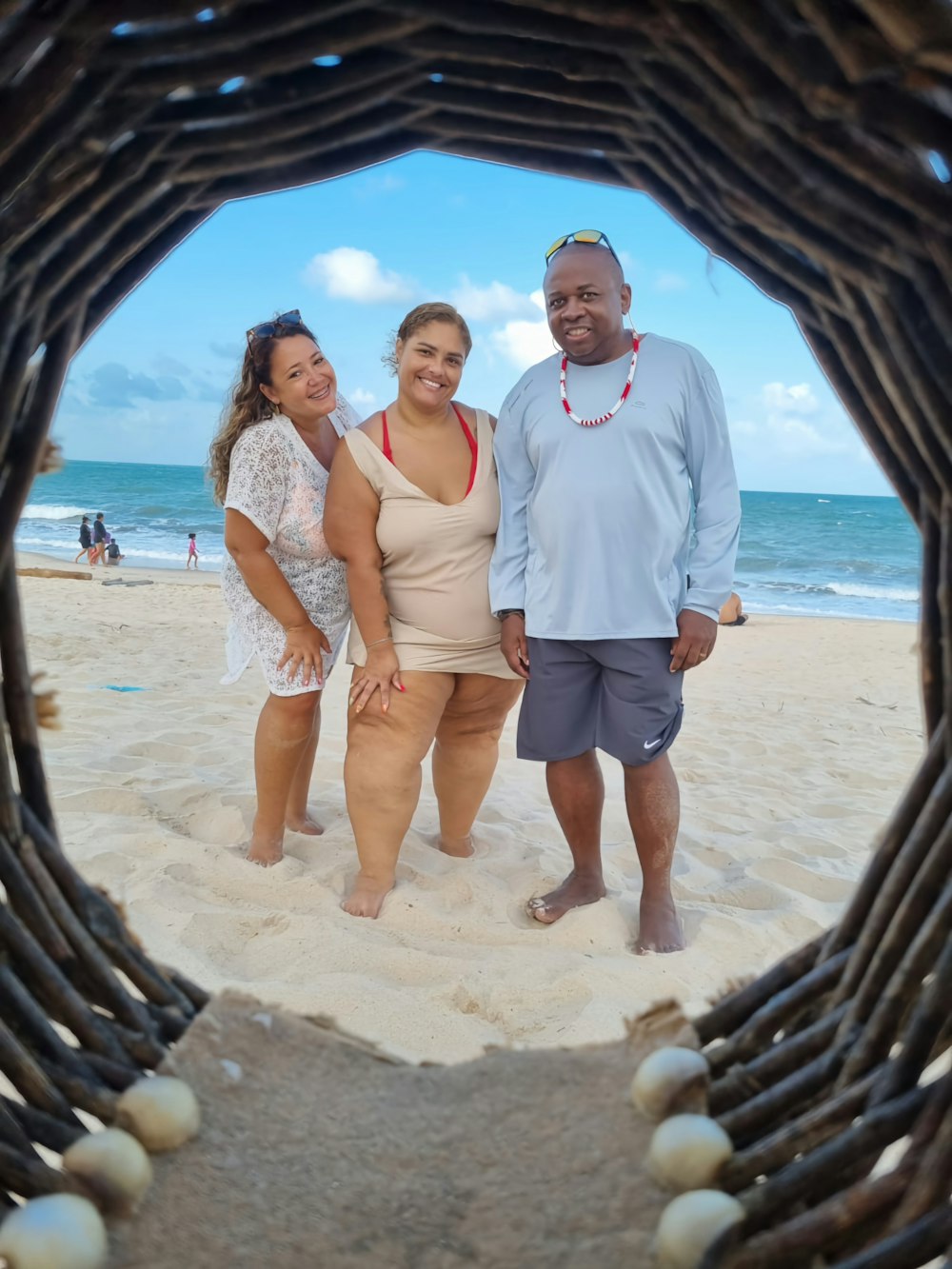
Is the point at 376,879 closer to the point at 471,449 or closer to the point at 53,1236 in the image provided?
the point at 471,449

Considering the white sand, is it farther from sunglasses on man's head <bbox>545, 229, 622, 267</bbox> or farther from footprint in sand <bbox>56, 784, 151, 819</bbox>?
sunglasses on man's head <bbox>545, 229, 622, 267</bbox>

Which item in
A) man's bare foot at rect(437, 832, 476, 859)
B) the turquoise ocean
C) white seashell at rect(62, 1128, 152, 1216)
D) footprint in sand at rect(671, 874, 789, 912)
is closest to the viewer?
white seashell at rect(62, 1128, 152, 1216)

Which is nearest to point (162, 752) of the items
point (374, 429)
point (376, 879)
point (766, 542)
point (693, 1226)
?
point (376, 879)

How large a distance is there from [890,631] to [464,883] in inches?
357

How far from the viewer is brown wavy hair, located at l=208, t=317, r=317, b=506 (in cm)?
302

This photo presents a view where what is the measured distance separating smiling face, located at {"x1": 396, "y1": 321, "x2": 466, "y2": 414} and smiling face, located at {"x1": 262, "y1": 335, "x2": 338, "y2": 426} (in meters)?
0.33

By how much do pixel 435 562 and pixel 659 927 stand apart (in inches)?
45.3

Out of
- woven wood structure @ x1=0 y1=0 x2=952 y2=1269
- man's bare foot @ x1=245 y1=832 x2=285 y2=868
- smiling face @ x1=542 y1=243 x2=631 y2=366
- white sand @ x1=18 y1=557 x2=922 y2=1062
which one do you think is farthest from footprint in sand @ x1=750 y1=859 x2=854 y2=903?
woven wood structure @ x1=0 y1=0 x2=952 y2=1269

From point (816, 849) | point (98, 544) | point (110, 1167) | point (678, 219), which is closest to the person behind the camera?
point (110, 1167)

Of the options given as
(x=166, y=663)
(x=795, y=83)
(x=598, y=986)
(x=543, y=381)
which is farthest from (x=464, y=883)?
(x=166, y=663)

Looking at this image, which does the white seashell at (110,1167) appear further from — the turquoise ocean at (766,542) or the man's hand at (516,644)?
the turquoise ocean at (766,542)

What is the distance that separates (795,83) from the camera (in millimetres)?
936

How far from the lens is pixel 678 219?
1.39m

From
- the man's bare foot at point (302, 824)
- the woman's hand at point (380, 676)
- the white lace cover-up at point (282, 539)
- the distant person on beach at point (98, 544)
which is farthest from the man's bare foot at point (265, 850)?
the distant person on beach at point (98, 544)
